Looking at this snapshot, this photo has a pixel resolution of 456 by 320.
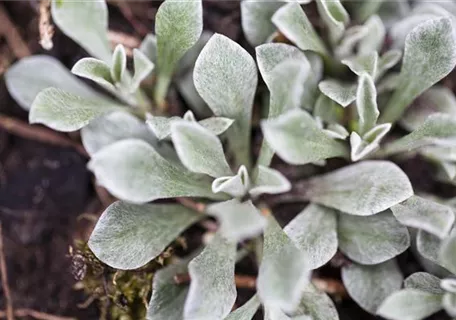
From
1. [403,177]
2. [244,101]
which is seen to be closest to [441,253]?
[403,177]

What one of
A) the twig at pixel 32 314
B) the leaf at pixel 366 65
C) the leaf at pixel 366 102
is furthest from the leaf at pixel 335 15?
the twig at pixel 32 314

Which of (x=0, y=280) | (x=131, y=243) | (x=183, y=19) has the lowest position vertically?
(x=0, y=280)

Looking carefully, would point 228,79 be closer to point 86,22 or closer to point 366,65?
point 366,65

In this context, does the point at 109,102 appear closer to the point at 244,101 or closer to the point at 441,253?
the point at 244,101

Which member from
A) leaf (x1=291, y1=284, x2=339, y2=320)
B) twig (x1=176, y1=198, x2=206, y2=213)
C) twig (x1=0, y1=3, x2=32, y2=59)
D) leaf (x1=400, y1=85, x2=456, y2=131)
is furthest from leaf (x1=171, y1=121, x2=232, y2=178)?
twig (x1=0, y1=3, x2=32, y2=59)

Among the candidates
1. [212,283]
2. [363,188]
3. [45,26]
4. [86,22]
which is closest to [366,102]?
[363,188]
